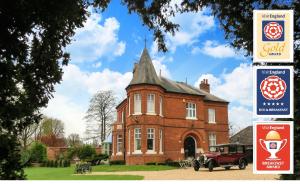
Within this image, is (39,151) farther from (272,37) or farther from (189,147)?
(272,37)

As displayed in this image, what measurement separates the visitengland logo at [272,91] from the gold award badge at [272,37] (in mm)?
312

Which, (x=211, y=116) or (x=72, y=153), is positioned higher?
(x=211, y=116)

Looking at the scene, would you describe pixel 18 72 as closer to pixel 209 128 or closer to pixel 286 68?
pixel 286 68

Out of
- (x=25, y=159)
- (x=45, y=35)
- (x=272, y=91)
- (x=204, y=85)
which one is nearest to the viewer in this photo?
(x=272, y=91)

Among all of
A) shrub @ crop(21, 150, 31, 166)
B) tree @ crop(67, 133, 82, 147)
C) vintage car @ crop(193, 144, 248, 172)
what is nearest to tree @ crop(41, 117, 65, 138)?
tree @ crop(67, 133, 82, 147)

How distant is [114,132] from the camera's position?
39469 mm

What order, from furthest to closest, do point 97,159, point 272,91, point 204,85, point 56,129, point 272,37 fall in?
point 56,129 < point 204,85 < point 97,159 < point 272,37 < point 272,91

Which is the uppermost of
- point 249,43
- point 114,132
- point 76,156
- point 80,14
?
point 80,14

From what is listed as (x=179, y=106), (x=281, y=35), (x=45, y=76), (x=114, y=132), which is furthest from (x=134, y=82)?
(x=281, y=35)

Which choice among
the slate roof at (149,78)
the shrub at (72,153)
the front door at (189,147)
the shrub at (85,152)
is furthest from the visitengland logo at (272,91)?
the shrub at (72,153)

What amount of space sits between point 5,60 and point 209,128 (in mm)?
32915

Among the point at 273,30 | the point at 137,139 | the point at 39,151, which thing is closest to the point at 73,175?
the point at 137,139

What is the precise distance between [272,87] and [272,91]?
5 centimetres

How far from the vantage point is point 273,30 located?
472cm
